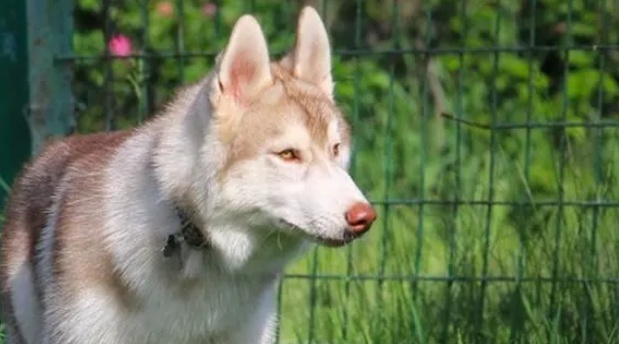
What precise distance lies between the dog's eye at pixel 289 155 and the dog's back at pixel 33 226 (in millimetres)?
701

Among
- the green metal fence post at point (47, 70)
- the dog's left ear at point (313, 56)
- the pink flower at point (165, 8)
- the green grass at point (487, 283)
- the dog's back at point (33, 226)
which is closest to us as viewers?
the dog's left ear at point (313, 56)

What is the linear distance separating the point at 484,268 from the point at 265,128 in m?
1.44

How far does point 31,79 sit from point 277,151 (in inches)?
73.1

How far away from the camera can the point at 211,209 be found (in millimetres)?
4262

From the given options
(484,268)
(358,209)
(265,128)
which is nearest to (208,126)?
(265,128)

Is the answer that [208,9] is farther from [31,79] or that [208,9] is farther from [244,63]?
[244,63]

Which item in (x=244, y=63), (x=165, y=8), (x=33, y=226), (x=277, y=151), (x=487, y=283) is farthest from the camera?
(x=165, y=8)

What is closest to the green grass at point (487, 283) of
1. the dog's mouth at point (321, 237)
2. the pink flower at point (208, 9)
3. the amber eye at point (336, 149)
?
the amber eye at point (336, 149)

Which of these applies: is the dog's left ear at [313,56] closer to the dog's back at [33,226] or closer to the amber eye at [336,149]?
the amber eye at [336,149]

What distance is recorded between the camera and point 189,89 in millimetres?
4566

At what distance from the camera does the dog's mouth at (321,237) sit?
4.09m

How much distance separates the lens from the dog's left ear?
15.1 feet

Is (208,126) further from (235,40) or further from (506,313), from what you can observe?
(506,313)

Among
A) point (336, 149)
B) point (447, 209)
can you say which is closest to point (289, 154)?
point (336, 149)
